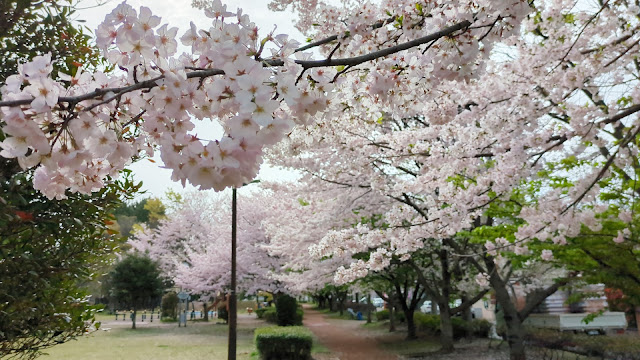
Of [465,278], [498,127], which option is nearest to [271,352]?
[465,278]

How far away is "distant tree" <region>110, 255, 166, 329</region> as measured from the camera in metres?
24.5

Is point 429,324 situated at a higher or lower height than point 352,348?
higher

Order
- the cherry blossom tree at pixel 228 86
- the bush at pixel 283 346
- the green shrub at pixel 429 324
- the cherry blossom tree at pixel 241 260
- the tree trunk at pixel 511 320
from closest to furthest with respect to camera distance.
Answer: the cherry blossom tree at pixel 228 86, the tree trunk at pixel 511 320, the bush at pixel 283 346, the green shrub at pixel 429 324, the cherry blossom tree at pixel 241 260

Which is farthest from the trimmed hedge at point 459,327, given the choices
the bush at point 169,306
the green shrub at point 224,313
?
the bush at point 169,306

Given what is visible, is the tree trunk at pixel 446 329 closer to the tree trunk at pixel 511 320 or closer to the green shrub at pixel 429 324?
the tree trunk at pixel 511 320

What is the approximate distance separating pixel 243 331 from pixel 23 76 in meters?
21.6

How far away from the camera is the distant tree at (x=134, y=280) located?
24516 mm

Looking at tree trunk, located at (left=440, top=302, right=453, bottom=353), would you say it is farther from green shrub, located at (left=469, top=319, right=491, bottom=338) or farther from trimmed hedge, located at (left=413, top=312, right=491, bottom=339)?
green shrub, located at (left=469, top=319, right=491, bottom=338)

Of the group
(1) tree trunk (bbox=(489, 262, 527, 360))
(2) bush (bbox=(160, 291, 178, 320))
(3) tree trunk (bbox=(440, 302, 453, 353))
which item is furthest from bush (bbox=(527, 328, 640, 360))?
(2) bush (bbox=(160, 291, 178, 320))

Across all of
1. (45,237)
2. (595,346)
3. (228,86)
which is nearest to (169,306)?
(595,346)

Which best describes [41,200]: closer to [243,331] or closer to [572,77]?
[572,77]

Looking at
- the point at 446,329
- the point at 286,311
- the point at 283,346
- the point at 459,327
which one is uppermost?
the point at 286,311

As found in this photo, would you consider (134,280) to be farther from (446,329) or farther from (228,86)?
(228,86)

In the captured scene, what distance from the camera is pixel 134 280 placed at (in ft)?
80.2
